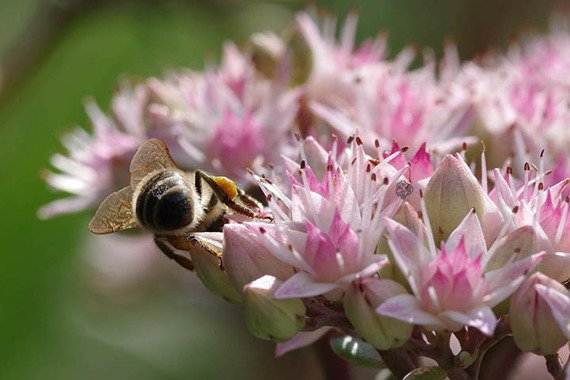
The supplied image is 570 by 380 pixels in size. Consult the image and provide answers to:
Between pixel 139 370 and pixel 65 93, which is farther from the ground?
pixel 65 93

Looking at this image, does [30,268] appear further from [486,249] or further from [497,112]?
[486,249]

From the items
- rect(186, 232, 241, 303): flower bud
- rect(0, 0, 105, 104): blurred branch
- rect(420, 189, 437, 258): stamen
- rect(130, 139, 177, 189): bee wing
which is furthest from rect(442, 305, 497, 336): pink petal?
rect(0, 0, 105, 104): blurred branch

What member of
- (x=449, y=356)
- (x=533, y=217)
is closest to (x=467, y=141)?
(x=533, y=217)

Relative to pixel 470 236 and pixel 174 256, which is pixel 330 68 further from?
pixel 470 236

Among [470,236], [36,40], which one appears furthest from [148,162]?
[36,40]

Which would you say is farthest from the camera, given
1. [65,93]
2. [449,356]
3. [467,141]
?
[65,93]

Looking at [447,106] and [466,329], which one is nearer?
[466,329]

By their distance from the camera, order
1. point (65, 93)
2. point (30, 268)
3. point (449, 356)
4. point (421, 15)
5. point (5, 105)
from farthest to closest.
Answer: point (421, 15), point (65, 93), point (30, 268), point (5, 105), point (449, 356)
